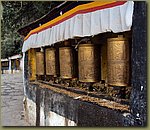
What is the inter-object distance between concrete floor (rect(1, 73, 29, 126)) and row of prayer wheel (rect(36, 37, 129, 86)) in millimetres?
477

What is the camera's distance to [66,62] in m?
2.16

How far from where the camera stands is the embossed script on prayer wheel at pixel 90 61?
6.04 feet

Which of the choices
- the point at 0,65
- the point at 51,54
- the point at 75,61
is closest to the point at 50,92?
the point at 51,54

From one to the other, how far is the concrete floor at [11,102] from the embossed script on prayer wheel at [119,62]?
2.37ft

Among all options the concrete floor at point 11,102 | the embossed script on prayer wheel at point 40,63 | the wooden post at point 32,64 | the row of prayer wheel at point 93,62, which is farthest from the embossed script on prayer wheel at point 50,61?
the wooden post at point 32,64

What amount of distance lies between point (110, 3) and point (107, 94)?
24.6 inches

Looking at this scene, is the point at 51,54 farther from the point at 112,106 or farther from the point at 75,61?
the point at 112,106

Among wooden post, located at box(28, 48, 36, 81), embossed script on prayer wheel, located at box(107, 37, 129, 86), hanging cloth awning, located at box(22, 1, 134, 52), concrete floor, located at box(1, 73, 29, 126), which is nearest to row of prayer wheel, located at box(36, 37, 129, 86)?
embossed script on prayer wheel, located at box(107, 37, 129, 86)

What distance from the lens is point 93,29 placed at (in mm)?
1588

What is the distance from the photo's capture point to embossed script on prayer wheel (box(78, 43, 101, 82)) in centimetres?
184

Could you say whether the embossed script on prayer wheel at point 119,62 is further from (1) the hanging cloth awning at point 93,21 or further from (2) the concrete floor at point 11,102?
(2) the concrete floor at point 11,102

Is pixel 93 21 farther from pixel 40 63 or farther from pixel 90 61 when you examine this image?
pixel 40 63

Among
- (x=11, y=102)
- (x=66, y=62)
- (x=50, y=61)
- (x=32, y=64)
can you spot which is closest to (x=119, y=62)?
(x=66, y=62)

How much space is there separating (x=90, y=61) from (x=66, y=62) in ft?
1.20
